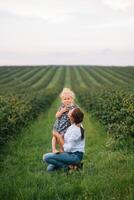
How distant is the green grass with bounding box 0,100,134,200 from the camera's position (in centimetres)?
799

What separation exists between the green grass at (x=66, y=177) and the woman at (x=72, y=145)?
0.85 feet

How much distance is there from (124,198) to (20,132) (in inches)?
398

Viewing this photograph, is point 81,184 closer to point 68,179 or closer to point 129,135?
point 68,179

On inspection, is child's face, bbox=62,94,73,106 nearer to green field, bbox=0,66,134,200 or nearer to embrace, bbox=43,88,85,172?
embrace, bbox=43,88,85,172

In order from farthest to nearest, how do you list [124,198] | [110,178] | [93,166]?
[93,166] → [110,178] → [124,198]

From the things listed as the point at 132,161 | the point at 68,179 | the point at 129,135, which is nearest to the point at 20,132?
the point at 129,135

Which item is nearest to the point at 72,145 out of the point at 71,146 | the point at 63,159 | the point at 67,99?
the point at 71,146

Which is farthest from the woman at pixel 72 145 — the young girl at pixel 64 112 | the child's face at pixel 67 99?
the child's face at pixel 67 99

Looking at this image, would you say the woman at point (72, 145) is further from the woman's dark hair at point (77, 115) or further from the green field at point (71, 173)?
the green field at point (71, 173)

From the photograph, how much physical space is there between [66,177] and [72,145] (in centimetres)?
80

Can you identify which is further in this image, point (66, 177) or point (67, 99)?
point (67, 99)

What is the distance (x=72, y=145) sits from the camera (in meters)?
9.83

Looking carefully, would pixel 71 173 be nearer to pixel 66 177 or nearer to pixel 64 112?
pixel 66 177

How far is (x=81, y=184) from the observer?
8.55 m
